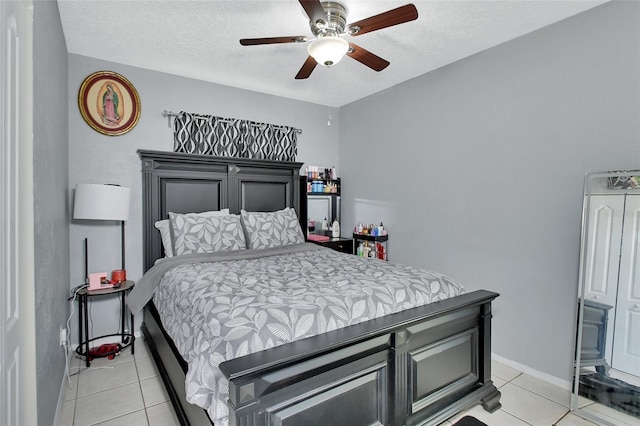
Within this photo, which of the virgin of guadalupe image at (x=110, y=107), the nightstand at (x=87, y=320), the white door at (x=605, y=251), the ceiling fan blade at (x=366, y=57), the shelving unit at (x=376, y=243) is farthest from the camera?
the shelving unit at (x=376, y=243)

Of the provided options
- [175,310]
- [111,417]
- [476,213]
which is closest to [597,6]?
[476,213]

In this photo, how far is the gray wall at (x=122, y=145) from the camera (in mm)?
2990

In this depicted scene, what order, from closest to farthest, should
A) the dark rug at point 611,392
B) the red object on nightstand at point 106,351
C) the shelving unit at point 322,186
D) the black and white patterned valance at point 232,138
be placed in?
the dark rug at point 611,392 < the red object on nightstand at point 106,351 < the black and white patterned valance at point 232,138 < the shelving unit at point 322,186

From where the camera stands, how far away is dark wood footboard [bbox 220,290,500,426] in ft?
4.40

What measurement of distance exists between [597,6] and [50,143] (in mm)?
3633

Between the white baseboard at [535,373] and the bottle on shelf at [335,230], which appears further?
the bottle on shelf at [335,230]

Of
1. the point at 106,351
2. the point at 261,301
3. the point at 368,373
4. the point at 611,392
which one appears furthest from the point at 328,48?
the point at 106,351

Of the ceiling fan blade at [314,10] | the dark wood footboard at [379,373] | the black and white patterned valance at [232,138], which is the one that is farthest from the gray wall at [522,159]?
the ceiling fan blade at [314,10]

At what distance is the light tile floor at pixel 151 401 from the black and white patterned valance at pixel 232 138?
6.98ft

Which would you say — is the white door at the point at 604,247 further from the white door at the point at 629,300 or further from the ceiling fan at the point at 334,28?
the ceiling fan at the point at 334,28

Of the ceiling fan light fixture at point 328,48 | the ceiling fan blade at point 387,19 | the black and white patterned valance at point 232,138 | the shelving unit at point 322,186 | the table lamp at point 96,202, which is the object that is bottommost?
the table lamp at point 96,202

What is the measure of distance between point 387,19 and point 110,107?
2659 millimetres

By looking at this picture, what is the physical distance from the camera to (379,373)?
1.71 metres

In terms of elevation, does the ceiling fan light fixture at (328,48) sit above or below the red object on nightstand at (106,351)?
above
